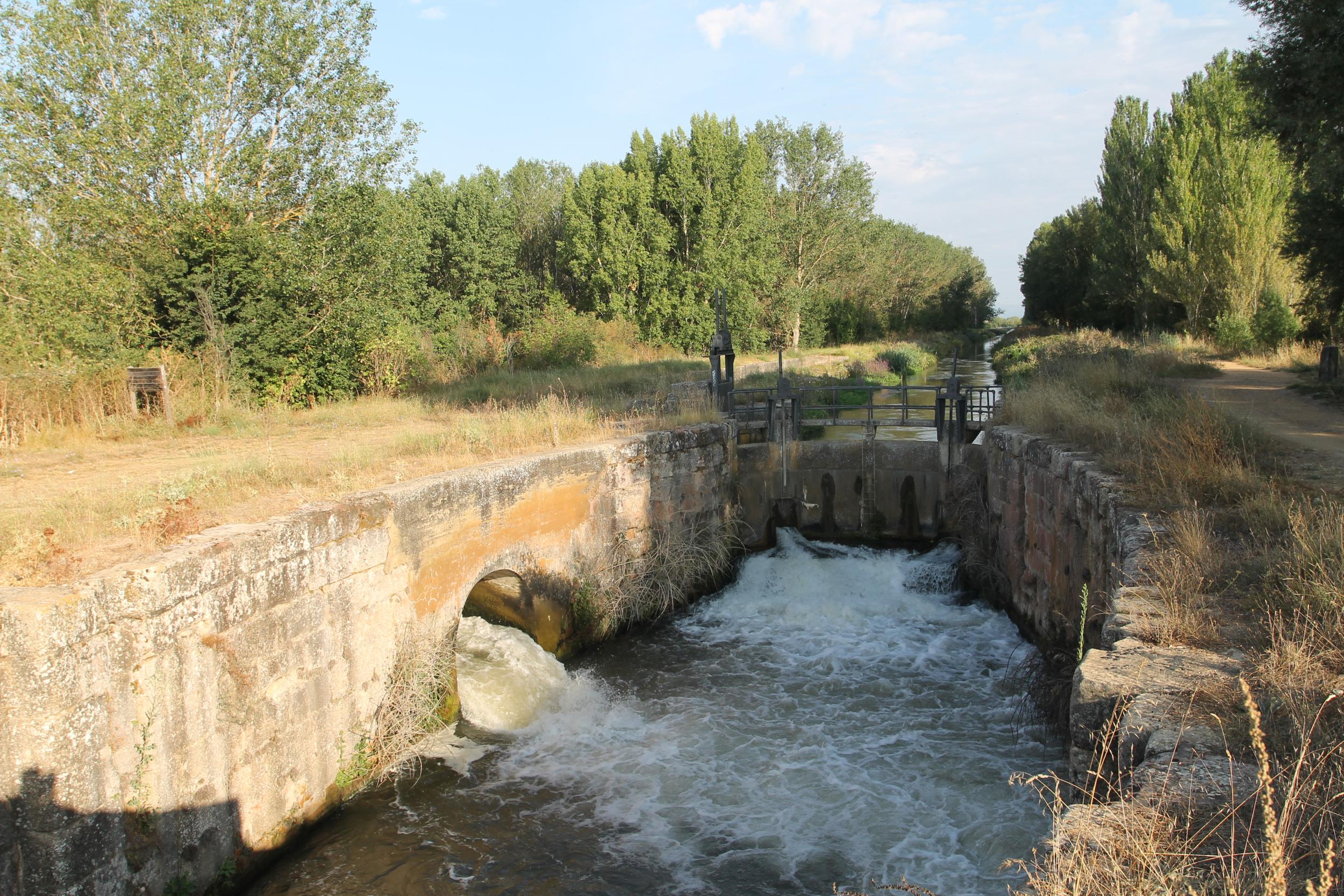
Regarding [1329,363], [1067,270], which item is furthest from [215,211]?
[1067,270]

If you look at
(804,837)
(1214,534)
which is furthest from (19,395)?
(1214,534)

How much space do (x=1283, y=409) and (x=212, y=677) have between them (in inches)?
524

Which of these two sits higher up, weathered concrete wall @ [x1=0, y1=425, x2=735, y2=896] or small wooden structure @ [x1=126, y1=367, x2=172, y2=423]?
small wooden structure @ [x1=126, y1=367, x2=172, y2=423]

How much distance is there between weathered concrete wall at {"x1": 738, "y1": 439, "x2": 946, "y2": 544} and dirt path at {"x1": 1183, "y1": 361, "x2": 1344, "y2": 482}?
4026 mm

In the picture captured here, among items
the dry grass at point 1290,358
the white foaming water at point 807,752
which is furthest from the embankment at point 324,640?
the dry grass at point 1290,358

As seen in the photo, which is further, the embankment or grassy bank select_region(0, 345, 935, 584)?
grassy bank select_region(0, 345, 935, 584)

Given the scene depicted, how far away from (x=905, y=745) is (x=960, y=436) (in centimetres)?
712

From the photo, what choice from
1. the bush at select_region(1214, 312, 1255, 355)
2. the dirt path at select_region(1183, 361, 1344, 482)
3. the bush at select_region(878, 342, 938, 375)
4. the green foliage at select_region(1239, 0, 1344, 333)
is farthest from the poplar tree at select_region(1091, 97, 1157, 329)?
the green foliage at select_region(1239, 0, 1344, 333)

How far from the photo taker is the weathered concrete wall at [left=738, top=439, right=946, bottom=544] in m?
13.5

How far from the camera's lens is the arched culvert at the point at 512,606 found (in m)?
9.19

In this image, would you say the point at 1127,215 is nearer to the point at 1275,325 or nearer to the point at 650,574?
the point at 1275,325

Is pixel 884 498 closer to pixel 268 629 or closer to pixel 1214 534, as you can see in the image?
pixel 1214 534

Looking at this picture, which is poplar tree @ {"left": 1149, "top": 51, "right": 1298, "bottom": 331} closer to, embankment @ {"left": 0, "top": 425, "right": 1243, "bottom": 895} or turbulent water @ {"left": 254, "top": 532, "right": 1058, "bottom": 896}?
embankment @ {"left": 0, "top": 425, "right": 1243, "bottom": 895}

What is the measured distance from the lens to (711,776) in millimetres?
6984
